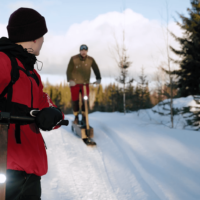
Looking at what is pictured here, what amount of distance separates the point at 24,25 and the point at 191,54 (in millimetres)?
10330

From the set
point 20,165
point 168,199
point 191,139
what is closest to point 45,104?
point 20,165

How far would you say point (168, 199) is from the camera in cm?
238

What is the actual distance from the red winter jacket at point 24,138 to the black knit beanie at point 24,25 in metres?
0.21

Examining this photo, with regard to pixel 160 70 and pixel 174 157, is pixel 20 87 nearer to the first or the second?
pixel 174 157

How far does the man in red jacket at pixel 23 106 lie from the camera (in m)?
1.14

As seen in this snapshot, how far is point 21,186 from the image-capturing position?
1.20 m

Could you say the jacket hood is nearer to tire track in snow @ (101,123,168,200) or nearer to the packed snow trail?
the packed snow trail

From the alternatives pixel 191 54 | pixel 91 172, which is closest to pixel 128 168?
pixel 91 172

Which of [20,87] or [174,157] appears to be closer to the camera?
[20,87]

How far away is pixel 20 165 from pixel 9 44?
750 millimetres

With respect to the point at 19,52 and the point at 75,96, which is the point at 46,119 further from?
the point at 75,96

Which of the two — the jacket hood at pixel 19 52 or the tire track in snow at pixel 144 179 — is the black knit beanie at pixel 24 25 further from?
the tire track in snow at pixel 144 179

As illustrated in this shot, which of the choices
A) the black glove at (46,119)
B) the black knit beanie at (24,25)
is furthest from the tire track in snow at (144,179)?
the black knit beanie at (24,25)

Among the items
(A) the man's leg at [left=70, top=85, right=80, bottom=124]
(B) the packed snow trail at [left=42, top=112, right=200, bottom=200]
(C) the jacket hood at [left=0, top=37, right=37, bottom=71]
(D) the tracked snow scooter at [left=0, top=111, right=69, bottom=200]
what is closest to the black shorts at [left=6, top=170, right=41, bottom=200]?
(D) the tracked snow scooter at [left=0, top=111, right=69, bottom=200]
